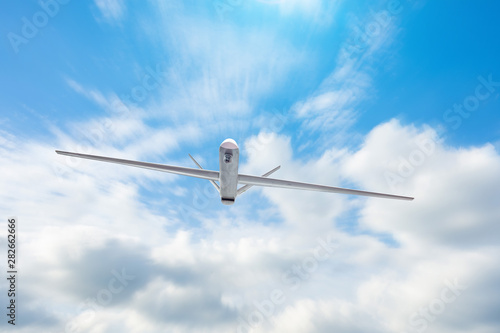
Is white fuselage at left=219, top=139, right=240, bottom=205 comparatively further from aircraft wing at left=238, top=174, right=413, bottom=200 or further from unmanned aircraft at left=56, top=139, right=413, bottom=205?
aircraft wing at left=238, top=174, right=413, bottom=200

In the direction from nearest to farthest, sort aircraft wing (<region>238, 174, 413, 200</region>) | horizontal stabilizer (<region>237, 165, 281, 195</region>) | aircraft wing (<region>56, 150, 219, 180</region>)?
Result: aircraft wing (<region>56, 150, 219, 180</region>) → aircraft wing (<region>238, 174, 413, 200</region>) → horizontal stabilizer (<region>237, 165, 281, 195</region>)

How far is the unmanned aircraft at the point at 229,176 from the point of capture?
964 inches

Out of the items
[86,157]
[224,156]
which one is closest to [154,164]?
[86,157]

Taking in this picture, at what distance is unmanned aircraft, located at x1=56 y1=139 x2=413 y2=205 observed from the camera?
80.3 ft

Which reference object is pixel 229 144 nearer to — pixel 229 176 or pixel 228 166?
pixel 228 166

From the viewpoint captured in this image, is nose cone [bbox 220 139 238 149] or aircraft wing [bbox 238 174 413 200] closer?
nose cone [bbox 220 139 238 149]

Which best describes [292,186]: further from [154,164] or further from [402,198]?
[154,164]

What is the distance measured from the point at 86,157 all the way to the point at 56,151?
250 cm

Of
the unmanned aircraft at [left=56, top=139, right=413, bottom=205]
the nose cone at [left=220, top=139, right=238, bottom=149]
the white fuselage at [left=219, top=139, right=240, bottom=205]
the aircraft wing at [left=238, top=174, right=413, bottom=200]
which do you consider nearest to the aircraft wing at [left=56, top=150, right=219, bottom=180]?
the unmanned aircraft at [left=56, top=139, right=413, bottom=205]

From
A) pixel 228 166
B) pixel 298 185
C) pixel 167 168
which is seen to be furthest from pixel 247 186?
pixel 167 168

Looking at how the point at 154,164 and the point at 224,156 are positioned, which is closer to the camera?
the point at 224,156

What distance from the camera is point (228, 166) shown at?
25281 millimetres

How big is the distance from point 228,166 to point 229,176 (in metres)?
1.82

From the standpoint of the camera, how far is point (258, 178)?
1146 inches
